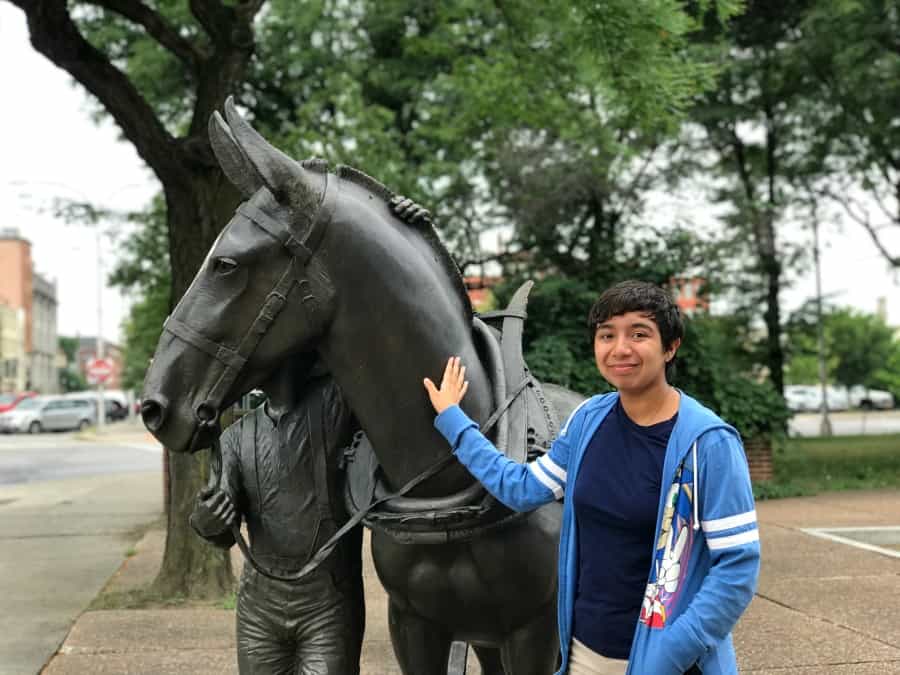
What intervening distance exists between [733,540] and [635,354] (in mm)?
441

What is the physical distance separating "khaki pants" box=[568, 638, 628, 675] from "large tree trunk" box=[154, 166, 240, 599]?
4.98 metres

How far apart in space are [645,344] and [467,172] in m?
13.0

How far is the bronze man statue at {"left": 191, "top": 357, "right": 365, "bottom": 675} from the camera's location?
283 cm

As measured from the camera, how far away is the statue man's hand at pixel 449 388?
2373mm

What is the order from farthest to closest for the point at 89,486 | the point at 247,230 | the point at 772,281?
the point at 772,281
the point at 89,486
the point at 247,230

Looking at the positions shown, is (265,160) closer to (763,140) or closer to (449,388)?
(449,388)

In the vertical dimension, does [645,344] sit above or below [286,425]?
above

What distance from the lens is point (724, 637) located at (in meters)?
1.97

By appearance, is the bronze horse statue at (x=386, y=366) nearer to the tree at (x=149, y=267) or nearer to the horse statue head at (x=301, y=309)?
the horse statue head at (x=301, y=309)

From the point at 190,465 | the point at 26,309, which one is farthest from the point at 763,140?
the point at 26,309

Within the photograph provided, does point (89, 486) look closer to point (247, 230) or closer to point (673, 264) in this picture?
point (673, 264)

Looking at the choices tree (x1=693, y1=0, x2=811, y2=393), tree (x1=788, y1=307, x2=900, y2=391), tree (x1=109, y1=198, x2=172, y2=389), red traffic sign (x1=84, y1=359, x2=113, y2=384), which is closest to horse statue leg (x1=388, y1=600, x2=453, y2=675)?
tree (x1=693, y1=0, x2=811, y2=393)

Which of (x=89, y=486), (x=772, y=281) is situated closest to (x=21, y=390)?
(x=89, y=486)

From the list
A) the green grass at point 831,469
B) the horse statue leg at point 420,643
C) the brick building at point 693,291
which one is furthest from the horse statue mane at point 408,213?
the brick building at point 693,291
